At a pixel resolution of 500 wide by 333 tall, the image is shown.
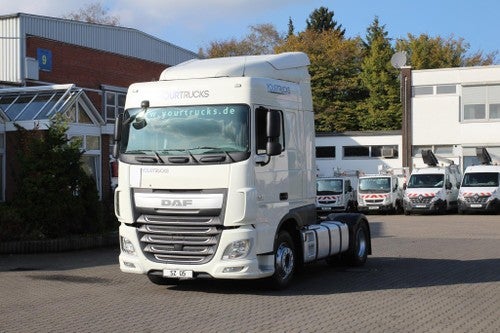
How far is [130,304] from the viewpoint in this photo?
10.2 meters

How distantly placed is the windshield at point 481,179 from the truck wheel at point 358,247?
22458 millimetres

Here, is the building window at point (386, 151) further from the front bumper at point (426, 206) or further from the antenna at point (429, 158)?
the front bumper at point (426, 206)

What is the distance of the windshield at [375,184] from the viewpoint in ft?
121

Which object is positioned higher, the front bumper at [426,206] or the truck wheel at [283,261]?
the truck wheel at [283,261]

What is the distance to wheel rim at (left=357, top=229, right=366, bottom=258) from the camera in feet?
47.4

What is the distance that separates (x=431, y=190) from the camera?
35562 millimetres

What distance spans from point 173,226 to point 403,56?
125ft

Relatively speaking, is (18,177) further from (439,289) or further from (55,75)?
(55,75)

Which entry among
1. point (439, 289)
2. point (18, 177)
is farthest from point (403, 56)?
point (439, 289)

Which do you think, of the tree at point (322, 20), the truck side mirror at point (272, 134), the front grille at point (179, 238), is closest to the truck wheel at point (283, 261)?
the front grille at point (179, 238)

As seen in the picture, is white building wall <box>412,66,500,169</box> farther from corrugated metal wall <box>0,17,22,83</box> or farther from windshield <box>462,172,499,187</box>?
corrugated metal wall <box>0,17,22,83</box>

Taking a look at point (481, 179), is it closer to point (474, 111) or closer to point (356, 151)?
point (474, 111)

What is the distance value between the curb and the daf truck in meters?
6.01

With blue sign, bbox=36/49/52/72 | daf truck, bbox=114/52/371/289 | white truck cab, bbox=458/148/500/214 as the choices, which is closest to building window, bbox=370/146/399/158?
white truck cab, bbox=458/148/500/214
